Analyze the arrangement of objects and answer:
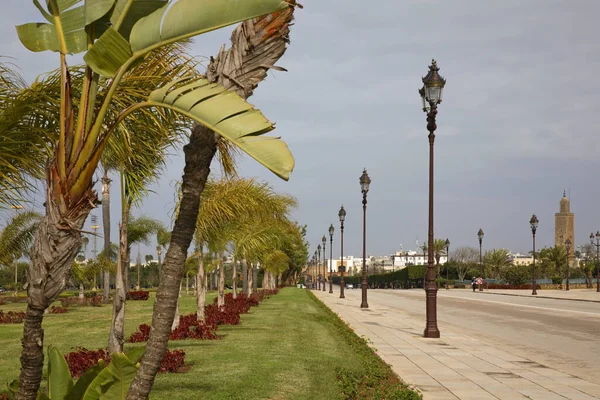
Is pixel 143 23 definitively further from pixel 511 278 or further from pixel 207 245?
pixel 511 278

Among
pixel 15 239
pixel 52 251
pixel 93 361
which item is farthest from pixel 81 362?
pixel 15 239

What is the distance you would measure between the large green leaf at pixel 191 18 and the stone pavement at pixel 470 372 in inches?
256

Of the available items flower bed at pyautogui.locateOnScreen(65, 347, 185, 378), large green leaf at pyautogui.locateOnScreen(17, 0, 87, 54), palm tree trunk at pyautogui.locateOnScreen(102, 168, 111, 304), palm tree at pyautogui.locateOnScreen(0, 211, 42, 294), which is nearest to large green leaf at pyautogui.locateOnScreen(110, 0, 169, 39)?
large green leaf at pyautogui.locateOnScreen(17, 0, 87, 54)

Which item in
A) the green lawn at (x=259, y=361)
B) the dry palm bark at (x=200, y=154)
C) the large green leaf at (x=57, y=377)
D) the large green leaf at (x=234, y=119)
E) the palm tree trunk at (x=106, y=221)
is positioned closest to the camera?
the large green leaf at (x=234, y=119)

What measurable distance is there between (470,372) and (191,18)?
9520 mm

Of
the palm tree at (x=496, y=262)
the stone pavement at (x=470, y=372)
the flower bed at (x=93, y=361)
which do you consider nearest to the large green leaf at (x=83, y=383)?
the flower bed at (x=93, y=361)

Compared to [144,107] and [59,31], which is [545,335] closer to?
[144,107]

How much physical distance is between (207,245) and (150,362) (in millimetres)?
16357

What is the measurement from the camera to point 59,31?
603 centimetres

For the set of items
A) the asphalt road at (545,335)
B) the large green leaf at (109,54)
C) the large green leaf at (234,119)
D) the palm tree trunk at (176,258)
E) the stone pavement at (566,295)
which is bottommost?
the stone pavement at (566,295)

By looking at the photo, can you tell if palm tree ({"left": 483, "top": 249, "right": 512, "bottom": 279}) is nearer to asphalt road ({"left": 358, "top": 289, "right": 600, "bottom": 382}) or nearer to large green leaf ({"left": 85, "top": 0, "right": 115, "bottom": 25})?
asphalt road ({"left": 358, "top": 289, "right": 600, "bottom": 382})

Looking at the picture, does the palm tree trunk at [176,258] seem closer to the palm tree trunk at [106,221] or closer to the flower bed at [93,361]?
the flower bed at [93,361]

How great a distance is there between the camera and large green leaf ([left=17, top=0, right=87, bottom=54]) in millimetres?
6023

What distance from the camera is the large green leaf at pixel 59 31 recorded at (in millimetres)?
6023
